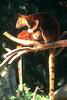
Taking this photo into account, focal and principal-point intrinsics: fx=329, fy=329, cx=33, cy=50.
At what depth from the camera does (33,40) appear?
0.61 m

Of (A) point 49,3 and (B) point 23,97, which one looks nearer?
(B) point 23,97

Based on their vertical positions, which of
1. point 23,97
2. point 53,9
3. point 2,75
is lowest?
point 23,97

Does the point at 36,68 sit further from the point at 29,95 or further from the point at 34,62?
the point at 29,95

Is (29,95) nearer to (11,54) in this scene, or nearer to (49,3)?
(49,3)

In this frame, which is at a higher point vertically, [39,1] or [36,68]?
[39,1]

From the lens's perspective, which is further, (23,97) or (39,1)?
(39,1)

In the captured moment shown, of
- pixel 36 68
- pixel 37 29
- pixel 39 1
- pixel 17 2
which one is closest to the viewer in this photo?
pixel 37 29

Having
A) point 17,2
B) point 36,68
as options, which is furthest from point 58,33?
point 36,68

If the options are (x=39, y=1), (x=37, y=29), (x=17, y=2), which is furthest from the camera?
(x=39, y=1)

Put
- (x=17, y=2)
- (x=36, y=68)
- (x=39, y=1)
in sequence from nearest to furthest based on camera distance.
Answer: (x=17, y=2) → (x=39, y=1) → (x=36, y=68)

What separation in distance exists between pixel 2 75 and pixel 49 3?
85 centimetres

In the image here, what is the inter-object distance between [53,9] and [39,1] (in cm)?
16

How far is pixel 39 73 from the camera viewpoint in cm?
363

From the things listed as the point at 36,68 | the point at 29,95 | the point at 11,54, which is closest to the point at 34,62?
the point at 36,68
